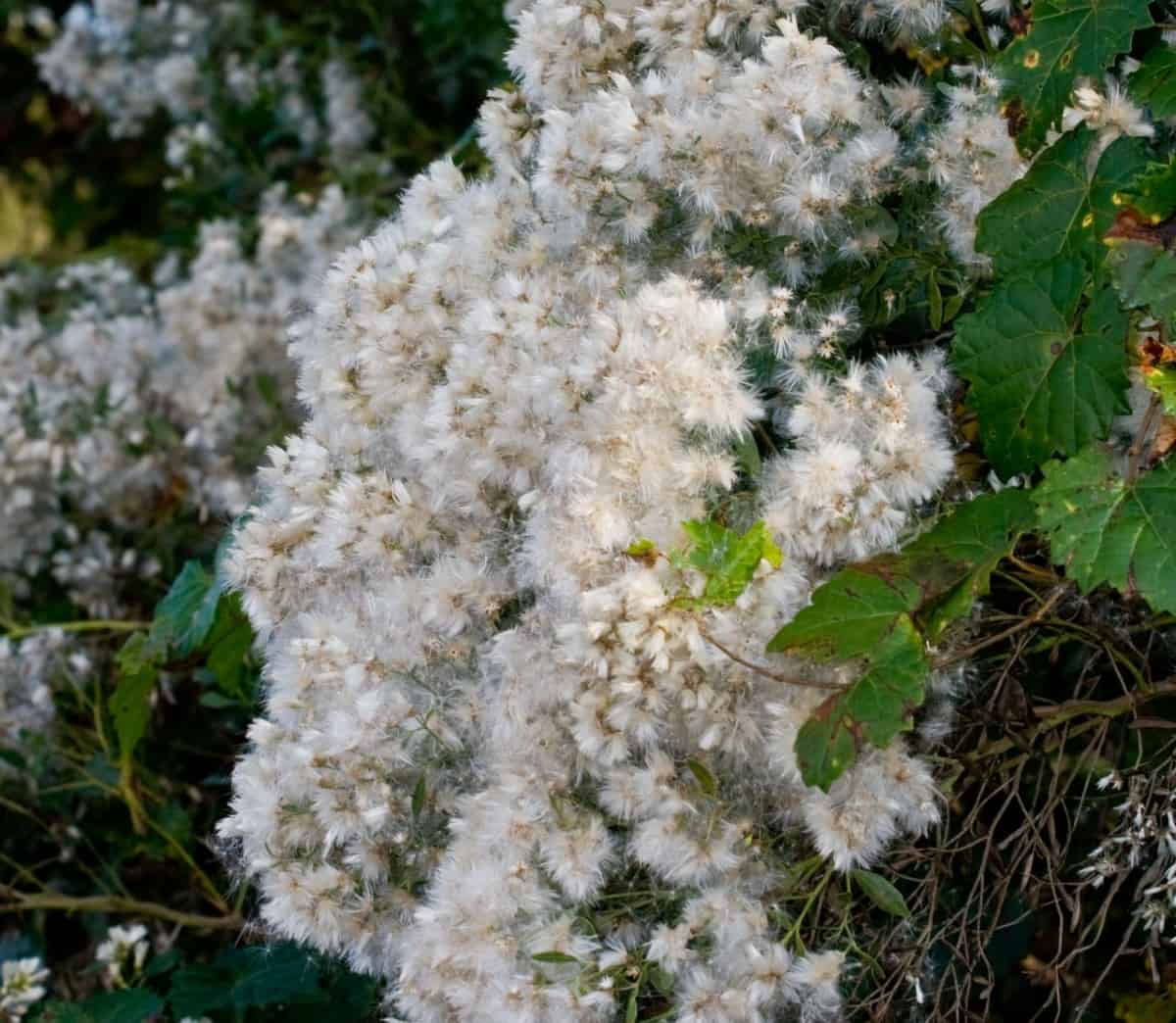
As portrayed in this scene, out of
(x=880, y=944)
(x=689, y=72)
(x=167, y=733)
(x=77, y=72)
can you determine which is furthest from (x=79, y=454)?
(x=880, y=944)

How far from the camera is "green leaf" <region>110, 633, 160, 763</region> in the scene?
214 cm

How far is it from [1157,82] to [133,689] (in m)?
1.58

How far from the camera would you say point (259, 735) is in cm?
157

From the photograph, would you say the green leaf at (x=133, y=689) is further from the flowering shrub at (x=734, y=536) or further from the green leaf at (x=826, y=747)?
the green leaf at (x=826, y=747)

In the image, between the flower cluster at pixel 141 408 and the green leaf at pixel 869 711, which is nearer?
the green leaf at pixel 869 711

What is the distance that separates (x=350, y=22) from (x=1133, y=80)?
2609mm

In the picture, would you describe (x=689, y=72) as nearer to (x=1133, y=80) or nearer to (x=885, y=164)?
(x=885, y=164)

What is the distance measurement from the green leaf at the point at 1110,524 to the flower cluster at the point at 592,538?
0.11 m

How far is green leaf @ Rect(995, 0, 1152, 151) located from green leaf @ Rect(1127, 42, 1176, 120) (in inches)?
1.2

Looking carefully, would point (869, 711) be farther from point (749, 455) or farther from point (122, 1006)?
point (122, 1006)

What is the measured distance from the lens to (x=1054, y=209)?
1.49 m

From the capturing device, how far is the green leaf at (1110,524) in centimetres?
131

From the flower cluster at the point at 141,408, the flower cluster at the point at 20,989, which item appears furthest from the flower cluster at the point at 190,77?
the flower cluster at the point at 20,989

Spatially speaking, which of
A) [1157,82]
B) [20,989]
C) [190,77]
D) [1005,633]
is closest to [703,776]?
[1005,633]
